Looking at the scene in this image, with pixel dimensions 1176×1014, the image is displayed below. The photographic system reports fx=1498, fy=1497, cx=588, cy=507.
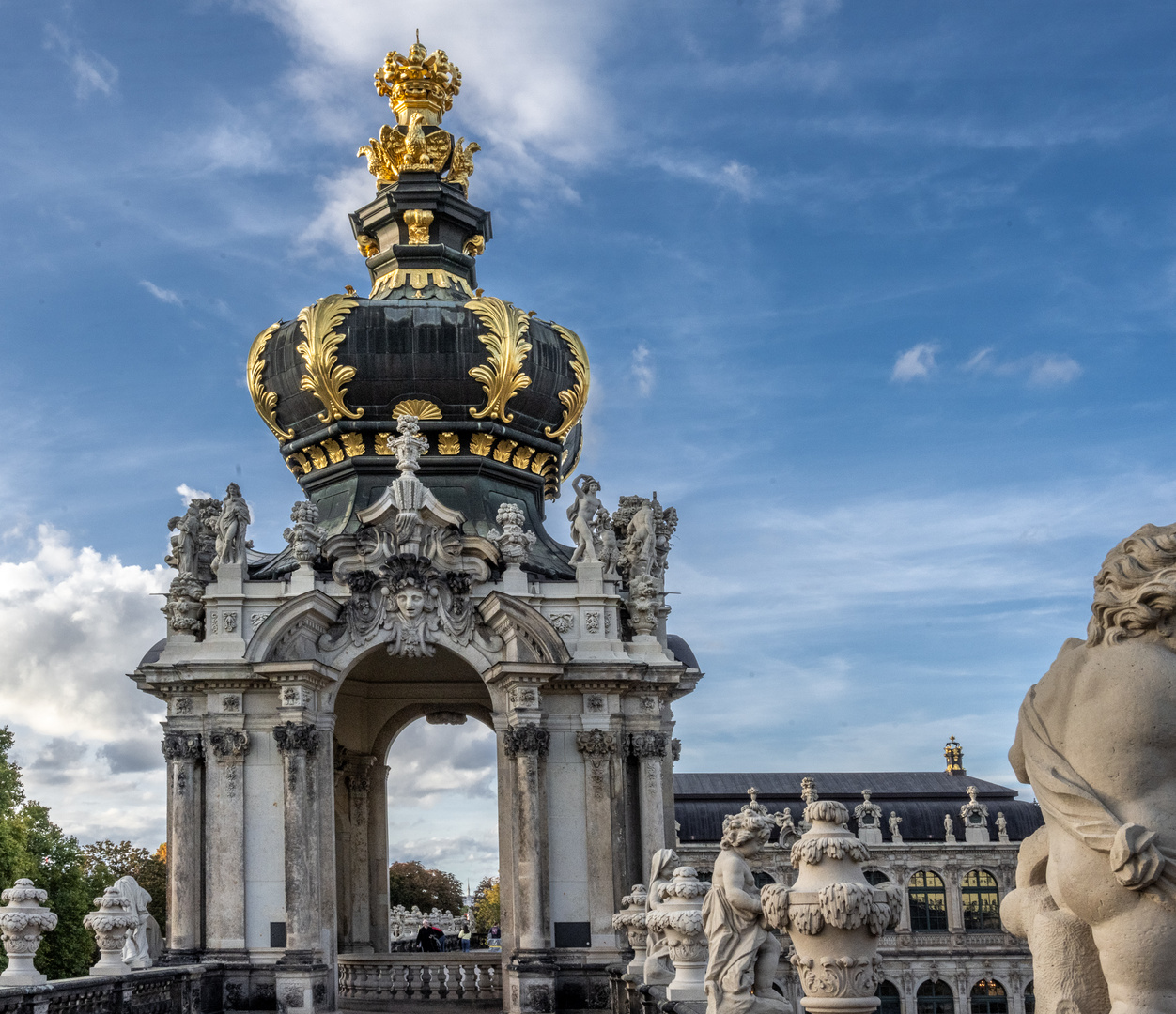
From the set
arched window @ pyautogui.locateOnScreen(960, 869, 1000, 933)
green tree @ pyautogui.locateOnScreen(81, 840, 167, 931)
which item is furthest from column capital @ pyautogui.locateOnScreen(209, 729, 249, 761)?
arched window @ pyautogui.locateOnScreen(960, 869, 1000, 933)

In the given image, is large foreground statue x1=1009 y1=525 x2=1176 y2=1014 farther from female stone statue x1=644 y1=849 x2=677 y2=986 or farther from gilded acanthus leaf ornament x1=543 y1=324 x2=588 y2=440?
gilded acanthus leaf ornament x1=543 y1=324 x2=588 y2=440

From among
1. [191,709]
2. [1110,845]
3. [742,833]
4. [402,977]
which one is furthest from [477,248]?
[1110,845]

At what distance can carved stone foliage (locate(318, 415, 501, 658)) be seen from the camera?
25359 millimetres

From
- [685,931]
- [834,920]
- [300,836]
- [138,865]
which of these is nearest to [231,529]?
[300,836]

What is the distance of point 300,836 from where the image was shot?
24156mm

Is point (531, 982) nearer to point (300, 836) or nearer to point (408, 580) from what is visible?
point (300, 836)

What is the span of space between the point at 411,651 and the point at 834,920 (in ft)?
56.5

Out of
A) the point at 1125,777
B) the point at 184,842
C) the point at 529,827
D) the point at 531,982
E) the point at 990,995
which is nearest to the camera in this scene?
the point at 1125,777

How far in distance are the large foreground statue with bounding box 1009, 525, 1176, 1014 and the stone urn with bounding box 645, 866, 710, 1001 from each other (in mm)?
7632

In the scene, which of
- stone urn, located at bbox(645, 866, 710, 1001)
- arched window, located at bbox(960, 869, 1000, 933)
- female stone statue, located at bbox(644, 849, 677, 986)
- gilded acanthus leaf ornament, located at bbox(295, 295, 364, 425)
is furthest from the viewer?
arched window, located at bbox(960, 869, 1000, 933)

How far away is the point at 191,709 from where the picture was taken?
25.4m

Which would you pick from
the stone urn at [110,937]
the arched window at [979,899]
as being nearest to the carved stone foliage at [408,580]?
the stone urn at [110,937]

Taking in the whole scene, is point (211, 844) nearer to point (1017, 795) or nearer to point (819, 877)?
point (819, 877)

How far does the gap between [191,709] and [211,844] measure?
2.29 meters
